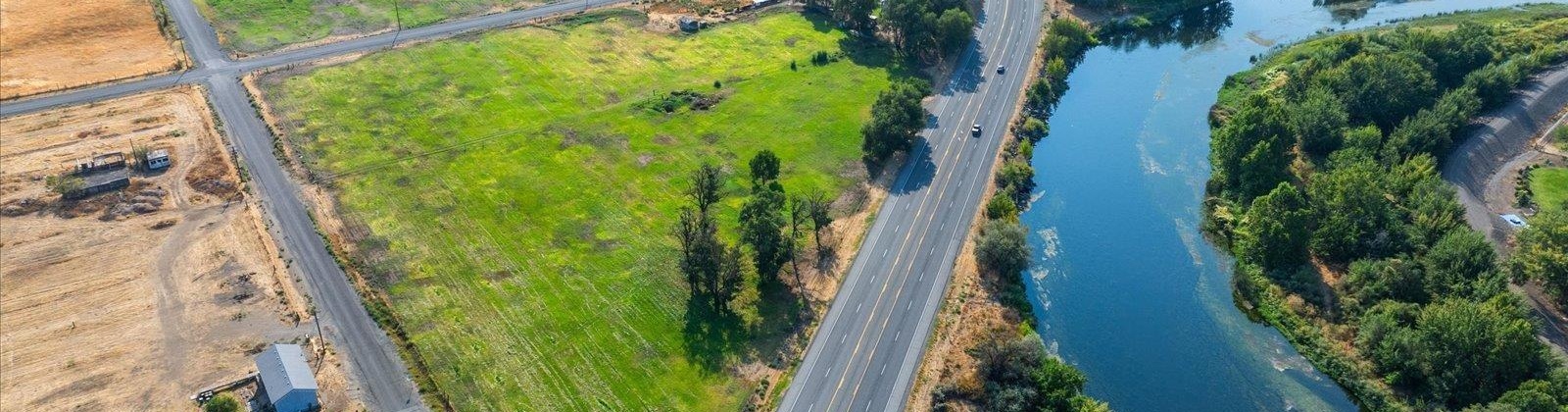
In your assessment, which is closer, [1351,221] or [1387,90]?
[1351,221]

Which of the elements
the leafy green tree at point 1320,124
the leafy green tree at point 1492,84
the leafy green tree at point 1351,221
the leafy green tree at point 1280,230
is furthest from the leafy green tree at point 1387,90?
the leafy green tree at point 1280,230

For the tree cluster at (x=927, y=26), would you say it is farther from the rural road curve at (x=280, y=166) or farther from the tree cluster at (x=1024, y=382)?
the tree cluster at (x=1024, y=382)

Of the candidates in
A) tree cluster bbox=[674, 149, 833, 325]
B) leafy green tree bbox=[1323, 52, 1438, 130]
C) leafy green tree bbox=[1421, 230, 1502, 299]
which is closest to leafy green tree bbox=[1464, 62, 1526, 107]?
leafy green tree bbox=[1323, 52, 1438, 130]

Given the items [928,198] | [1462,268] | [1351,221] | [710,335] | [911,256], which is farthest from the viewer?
[928,198]

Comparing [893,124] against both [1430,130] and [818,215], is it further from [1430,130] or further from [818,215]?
[1430,130]

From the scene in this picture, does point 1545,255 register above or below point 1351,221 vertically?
above

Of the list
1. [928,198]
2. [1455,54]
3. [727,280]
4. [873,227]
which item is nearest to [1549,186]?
[1455,54]

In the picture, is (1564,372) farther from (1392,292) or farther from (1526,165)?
(1526,165)
